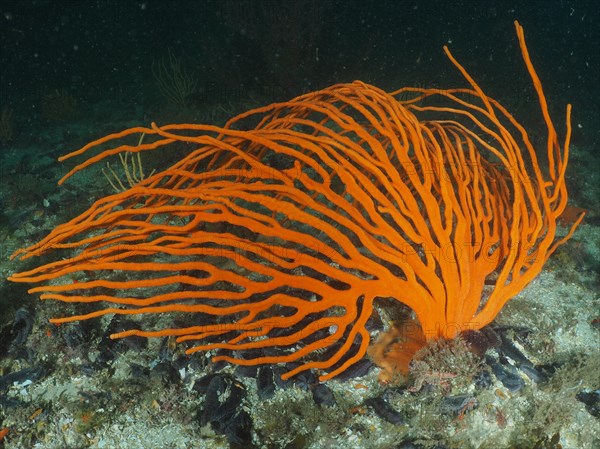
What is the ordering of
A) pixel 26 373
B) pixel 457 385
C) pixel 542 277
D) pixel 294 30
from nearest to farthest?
pixel 457 385, pixel 26 373, pixel 542 277, pixel 294 30

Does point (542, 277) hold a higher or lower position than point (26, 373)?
higher

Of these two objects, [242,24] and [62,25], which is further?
[62,25]

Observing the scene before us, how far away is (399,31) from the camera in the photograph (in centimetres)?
3164

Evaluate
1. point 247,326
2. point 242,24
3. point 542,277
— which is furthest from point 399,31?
point 247,326

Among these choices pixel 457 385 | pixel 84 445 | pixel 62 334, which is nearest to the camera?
pixel 84 445

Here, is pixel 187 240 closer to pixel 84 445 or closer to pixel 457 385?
pixel 84 445

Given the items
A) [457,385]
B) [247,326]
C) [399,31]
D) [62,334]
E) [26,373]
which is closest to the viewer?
[247,326]

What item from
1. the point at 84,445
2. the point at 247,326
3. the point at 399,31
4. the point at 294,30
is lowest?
the point at 84,445

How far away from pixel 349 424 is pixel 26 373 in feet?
7.63

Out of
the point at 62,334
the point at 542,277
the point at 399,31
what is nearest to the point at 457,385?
the point at 542,277

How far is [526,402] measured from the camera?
271 centimetres

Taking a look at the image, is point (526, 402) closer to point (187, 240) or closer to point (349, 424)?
point (349, 424)

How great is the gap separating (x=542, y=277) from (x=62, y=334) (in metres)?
4.30

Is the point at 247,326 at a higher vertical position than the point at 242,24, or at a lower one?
lower
